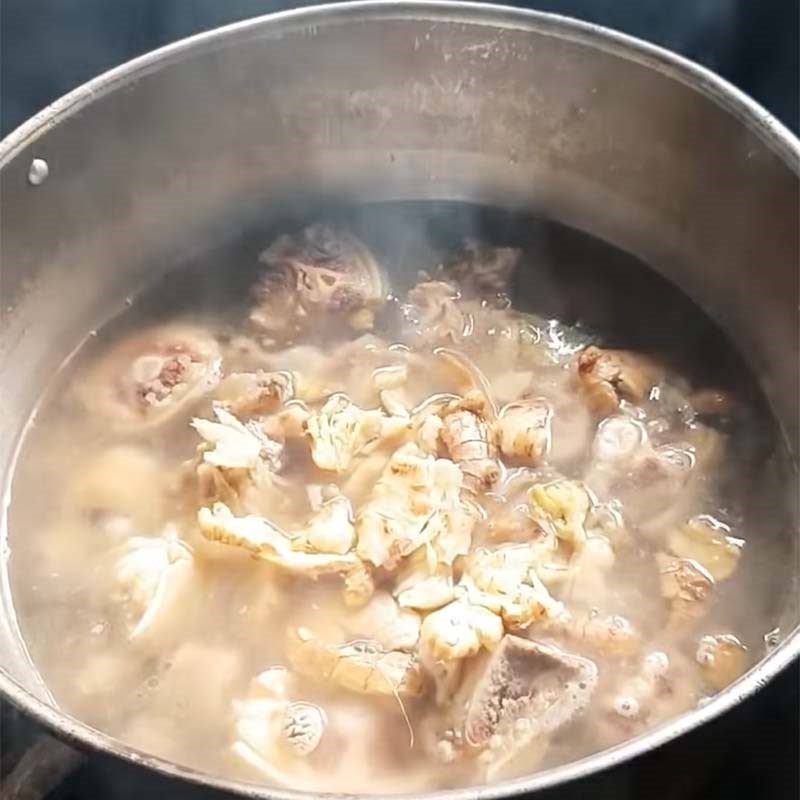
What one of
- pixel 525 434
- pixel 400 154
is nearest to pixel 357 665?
pixel 525 434

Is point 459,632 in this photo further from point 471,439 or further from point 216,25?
point 216,25

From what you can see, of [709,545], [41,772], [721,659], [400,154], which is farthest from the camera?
[400,154]

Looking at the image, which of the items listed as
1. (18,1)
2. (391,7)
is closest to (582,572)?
(391,7)

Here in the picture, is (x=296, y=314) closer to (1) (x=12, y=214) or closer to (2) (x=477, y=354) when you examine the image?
(2) (x=477, y=354)

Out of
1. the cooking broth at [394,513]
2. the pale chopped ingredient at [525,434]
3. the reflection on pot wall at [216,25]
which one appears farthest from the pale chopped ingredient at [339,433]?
the reflection on pot wall at [216,25]

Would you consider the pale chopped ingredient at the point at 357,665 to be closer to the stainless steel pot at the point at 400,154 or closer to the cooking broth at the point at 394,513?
the cooking broth at the point at 394,513

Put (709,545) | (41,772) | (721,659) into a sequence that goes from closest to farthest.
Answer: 1. (41,772)
2. (721,659)
3. (709,545)

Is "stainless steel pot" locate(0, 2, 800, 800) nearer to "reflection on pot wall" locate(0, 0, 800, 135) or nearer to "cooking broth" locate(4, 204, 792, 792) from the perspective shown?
"cooking broth" locate(4, 204, 792, 792)

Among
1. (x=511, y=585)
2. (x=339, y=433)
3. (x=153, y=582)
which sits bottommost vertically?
(x=153, y=582)
